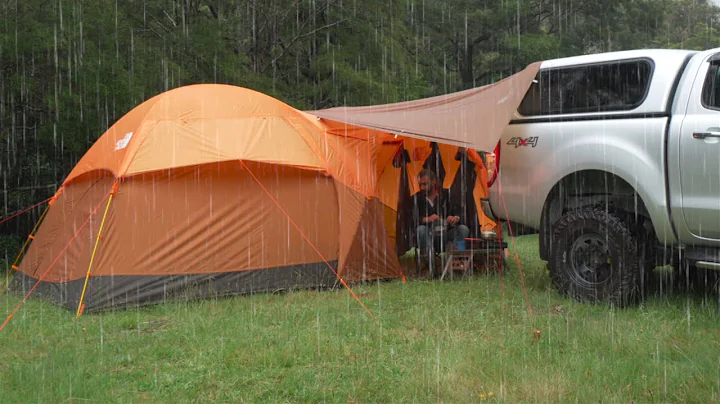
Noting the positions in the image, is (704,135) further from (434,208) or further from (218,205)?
(218,205)

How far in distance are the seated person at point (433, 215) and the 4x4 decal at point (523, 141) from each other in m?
1.74

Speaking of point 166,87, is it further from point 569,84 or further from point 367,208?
point 569,84

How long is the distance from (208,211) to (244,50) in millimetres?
8230

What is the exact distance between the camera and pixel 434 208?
27.0ft

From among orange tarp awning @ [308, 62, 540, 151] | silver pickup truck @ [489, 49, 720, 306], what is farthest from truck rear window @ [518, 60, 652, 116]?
orange tarp awning @ [308, 62, 540, 151]

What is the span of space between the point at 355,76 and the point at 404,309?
8.36 metres

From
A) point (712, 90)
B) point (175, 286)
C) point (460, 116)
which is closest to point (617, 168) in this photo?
point (712, 90)

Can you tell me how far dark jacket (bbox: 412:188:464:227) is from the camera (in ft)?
27.0

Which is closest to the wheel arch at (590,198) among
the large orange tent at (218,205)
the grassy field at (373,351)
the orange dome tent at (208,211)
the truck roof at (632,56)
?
the grassy field at (373,351)

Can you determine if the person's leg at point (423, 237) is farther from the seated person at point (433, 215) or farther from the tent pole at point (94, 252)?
the tent pole at point (94, 252)

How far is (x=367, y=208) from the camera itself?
771cm

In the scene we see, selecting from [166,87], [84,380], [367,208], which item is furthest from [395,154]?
[84,380]

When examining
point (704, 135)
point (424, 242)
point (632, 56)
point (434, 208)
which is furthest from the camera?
point (434, 208)

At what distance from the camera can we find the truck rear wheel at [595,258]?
18.9 feet
